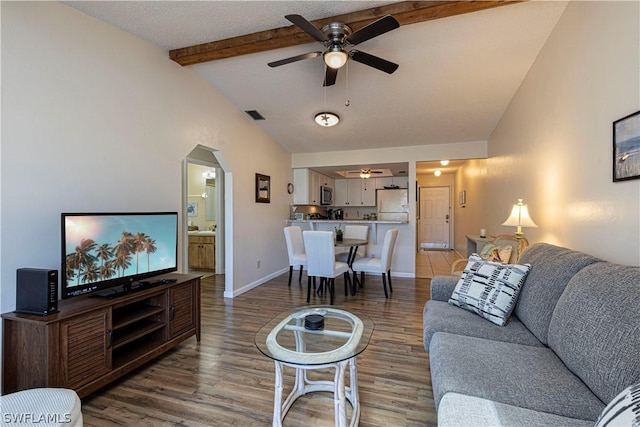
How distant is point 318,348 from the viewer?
1.63 meters

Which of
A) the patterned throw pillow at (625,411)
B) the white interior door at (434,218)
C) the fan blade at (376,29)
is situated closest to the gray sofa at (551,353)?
the patterned throw pillow at (625,411)

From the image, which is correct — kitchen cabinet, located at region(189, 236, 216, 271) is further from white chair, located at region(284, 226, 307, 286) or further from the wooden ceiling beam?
the wooden ceiling beam

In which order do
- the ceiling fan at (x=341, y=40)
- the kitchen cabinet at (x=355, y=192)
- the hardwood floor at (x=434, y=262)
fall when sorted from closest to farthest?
the ceiling fan at (x=341, y=40), the hardwood floor at (x=434, y=262), the kitchen cabinet at (x=355, y=192)

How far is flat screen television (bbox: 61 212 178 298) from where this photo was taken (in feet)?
6.20

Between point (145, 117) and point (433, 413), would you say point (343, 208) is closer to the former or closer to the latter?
point (145, 117)

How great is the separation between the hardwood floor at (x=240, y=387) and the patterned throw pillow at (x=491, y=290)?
62 cm

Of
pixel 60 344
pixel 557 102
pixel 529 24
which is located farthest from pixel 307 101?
pixel 60 344

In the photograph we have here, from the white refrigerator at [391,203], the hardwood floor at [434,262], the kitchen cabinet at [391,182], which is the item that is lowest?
the hardwood floor at [434,262]

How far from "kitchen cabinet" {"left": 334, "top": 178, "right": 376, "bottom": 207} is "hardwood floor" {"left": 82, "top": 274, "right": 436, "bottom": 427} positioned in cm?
444

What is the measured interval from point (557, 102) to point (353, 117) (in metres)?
2.41

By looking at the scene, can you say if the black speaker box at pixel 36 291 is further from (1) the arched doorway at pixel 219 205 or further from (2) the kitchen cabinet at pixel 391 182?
(2) the kitchen cabinet at pixel 391 182

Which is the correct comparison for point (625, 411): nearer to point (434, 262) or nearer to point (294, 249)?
point (294, 249)

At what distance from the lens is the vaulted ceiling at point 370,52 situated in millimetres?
2414

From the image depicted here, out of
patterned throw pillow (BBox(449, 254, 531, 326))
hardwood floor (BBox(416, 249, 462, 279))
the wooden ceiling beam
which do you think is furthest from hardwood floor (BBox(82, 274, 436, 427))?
the wooden ceiling beam
